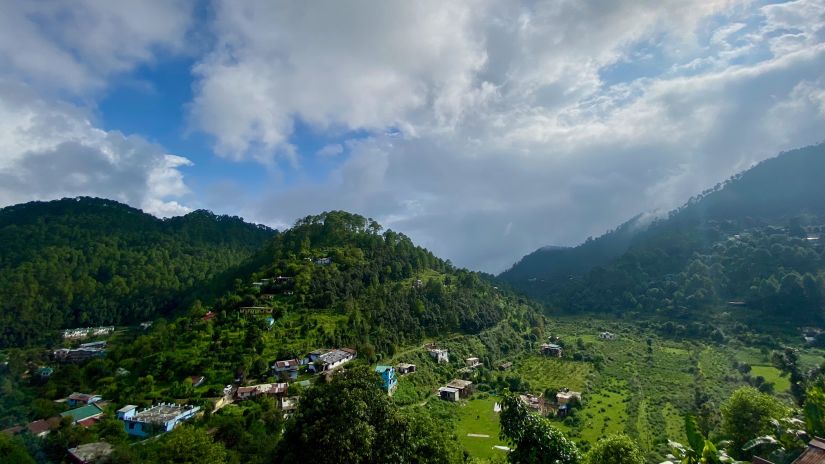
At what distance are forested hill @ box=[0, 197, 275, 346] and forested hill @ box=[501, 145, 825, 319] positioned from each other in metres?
90.5

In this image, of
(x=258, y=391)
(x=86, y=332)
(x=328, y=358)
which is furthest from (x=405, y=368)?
(x=86, y=332)

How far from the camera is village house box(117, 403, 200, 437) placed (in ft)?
113

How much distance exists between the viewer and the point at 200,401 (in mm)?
38531

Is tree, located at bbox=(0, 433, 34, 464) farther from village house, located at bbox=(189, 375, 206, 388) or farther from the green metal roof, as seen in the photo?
village house, located at bbox=(189, 375, 206, 388)

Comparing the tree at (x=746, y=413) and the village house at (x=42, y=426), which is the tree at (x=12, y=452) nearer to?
the village house at (x=42, y=426)

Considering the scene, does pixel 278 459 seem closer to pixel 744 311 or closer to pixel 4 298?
pixel 744 311

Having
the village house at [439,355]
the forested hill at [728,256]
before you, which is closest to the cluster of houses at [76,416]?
the village house at [439,355]

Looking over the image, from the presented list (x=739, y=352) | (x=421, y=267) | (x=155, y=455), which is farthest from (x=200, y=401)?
(x=739, y=352)

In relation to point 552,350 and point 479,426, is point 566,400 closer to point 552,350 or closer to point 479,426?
point 479,426

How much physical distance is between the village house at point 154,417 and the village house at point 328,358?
37.7 ft

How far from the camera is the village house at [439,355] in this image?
175 feet

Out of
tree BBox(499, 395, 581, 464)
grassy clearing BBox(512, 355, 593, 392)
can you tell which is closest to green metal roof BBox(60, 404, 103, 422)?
tree BBox(499, 395, 581, 464)

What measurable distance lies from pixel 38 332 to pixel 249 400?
72205mm

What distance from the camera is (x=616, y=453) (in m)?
18.5
